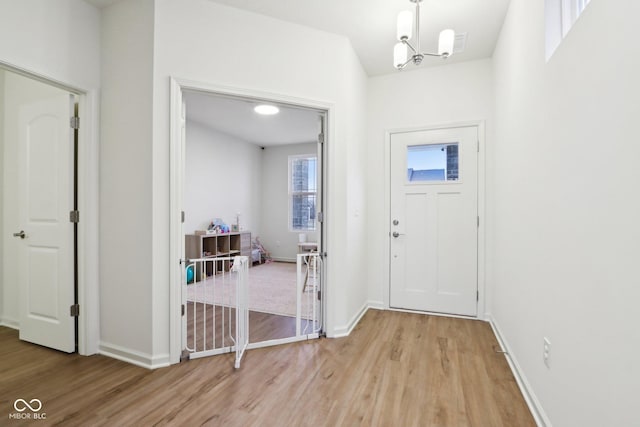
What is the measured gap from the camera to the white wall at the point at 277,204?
7.21 meters

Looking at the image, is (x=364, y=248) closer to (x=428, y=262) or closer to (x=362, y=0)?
(x=428, y=262)

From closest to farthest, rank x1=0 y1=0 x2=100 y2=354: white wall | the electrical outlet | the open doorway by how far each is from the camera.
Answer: the electrical outlet
x1=0 y1=0 x2=100 y2=354: white wall
the open doorway

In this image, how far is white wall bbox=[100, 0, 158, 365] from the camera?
2209mm

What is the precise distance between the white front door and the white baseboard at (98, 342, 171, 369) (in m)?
2.44

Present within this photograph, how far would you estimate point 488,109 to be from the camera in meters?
3.16

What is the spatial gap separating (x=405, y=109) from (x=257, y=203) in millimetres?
4760

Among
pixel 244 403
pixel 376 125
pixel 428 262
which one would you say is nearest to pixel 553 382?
pixel 244 403

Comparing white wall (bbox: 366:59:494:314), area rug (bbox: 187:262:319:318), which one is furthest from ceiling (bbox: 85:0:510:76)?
area rug (bbox: 187:262:319:318)

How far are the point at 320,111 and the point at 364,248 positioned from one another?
162cm

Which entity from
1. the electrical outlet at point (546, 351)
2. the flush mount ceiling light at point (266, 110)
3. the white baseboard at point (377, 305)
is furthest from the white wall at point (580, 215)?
the flush mount ceiling light at point (266, 110)

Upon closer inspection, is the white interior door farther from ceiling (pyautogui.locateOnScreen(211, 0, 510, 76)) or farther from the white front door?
the white front door

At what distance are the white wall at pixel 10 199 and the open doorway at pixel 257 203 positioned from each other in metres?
1.56

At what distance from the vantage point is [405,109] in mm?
3457

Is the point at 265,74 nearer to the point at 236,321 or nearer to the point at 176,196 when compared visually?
the point at 176,196
